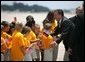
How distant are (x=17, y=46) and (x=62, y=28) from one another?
7.01ft

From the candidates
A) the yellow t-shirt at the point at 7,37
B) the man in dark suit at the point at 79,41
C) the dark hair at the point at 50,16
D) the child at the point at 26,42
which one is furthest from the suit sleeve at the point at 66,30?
the man in dark suit at the point at 79,41

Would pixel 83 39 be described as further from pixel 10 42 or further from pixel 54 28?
pixel 54 28

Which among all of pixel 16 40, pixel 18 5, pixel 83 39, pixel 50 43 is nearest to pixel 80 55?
pixel 83 39

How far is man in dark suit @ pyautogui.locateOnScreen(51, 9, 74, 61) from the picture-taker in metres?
11.8

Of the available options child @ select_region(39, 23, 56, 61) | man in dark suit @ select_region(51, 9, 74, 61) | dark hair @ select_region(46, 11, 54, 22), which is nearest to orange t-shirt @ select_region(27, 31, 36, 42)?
child @ select_region(39, 23, 56, 61)

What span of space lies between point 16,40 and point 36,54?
1.49m

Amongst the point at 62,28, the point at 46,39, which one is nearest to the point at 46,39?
the point at 46,39

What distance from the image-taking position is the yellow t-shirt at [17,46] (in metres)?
10.4

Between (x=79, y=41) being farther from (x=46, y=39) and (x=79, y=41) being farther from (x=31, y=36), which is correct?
(x=46, y=39)

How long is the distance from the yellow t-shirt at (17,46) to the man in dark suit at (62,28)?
5.19ft

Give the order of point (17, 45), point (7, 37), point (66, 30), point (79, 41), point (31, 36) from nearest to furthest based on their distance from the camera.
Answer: point (79, 41) < point (17, 45) < point (7, 37) < point (31, 36) < point (66, 30)

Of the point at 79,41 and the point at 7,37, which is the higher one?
the point at 79,41

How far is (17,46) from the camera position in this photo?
10508mm

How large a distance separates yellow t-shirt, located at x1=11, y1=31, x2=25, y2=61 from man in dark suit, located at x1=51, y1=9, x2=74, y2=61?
5.19ft
